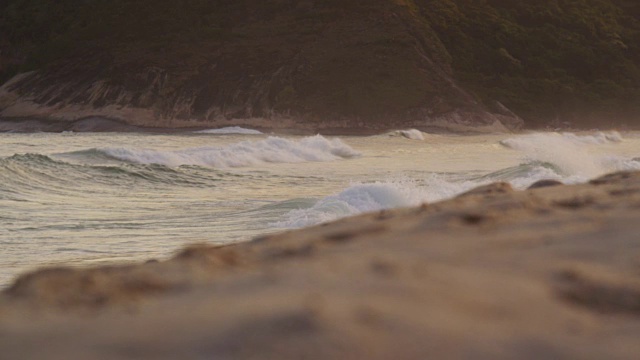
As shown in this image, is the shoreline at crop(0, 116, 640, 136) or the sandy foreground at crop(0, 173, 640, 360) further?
the shoreline at crop(0, 116, 640, 136)

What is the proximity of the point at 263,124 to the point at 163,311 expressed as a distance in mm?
62323

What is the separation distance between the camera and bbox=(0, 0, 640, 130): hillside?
67.2 meters

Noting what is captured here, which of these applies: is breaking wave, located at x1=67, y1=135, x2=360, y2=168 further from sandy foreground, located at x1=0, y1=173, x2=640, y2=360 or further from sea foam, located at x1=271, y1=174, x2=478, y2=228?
sandy foreground, located at x1=0, y1=173, x2=640, y2=360

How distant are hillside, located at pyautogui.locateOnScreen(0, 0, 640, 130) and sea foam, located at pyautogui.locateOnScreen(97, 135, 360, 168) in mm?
30529

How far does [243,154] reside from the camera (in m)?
29.1

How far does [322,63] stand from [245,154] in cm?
A: 4167

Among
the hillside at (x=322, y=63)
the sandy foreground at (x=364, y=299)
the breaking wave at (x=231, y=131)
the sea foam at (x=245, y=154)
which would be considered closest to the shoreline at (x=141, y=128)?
the hillside at (x=322, y=63)

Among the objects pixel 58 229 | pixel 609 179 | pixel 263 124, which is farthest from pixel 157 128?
pixel 609 179

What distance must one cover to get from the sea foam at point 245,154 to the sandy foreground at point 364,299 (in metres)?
22.9

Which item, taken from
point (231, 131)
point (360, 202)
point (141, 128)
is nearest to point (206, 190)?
point (360, 202)

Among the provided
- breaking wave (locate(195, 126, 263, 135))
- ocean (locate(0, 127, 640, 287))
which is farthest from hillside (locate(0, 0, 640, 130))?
ocean (locate(0, 127, 640, 287))

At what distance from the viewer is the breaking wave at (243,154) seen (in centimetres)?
2692

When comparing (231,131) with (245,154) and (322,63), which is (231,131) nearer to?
(322,63)

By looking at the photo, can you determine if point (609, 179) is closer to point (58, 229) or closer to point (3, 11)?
point (58, 229)
